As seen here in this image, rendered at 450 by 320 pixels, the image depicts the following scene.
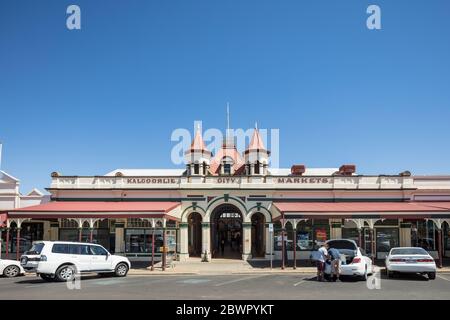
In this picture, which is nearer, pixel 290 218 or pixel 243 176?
pixel 290 218

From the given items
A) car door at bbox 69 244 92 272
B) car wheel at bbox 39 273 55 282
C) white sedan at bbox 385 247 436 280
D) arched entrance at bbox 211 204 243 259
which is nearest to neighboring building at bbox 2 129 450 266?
arched entrance at bbox 211 204 243 259

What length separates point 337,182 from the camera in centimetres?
3006

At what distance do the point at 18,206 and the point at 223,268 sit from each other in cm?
1736

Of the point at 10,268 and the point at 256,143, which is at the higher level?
the point at 256,143

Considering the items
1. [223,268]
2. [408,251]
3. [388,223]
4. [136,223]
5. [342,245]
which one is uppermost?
[136,223]

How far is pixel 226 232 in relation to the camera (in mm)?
38875

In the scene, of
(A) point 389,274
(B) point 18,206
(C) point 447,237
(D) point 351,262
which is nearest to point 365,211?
(A) point 389,274

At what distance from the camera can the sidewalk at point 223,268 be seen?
22189 mm

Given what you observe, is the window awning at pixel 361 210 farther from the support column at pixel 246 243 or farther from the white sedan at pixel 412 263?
the white sedan at pixel 412 263

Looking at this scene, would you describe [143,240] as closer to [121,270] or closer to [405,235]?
[121,270]

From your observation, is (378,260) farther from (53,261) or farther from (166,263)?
(53,261)
